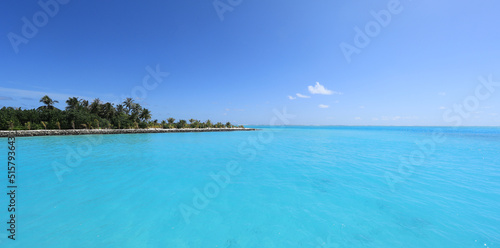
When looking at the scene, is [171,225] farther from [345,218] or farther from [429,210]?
[429,210]

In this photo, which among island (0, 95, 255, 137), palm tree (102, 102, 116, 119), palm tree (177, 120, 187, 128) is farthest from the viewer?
palm tree (177, 120, 187, 128)

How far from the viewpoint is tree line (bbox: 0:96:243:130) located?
30.9m

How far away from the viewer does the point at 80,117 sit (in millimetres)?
36062

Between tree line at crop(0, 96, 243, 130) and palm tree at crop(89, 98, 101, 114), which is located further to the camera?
palm tree at crop(89, 98, 101, 114)

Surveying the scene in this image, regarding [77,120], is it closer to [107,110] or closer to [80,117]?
[80,117]

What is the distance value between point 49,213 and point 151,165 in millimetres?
6275

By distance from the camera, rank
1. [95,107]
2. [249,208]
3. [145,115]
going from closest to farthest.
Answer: [249,208]
[95,107]
[145,115]

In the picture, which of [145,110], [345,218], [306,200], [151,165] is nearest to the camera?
[345,218]

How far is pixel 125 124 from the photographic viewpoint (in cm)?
4344

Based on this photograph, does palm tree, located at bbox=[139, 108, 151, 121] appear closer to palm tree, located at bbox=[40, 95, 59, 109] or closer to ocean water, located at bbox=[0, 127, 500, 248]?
palm tree, located at bbox=[40, 95, 59, 109]

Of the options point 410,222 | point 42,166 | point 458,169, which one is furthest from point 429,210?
point 42,166

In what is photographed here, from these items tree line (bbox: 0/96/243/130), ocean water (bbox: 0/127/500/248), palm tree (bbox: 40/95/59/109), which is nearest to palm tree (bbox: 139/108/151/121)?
tree line (bbox: 0/96/243/130)

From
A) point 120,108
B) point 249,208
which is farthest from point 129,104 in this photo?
point 249,208

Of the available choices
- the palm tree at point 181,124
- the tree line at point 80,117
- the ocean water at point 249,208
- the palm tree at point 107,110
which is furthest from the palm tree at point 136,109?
the ocean water at point 249,208
